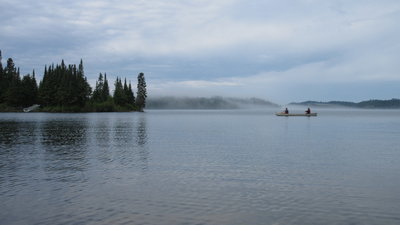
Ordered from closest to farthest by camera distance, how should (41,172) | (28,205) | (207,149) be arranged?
(28,205) → (41,172) → (207,149)

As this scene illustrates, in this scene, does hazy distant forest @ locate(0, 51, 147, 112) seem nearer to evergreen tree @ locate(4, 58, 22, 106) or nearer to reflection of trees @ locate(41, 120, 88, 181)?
evergreen tree @ locate(4, 58, 22, 106)

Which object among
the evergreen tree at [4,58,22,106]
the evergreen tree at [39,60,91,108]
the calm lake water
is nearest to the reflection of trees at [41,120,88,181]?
the calm lake water

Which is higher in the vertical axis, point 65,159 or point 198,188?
point 65,159

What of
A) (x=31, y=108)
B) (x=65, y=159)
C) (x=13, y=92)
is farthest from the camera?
(x=31, y=108)

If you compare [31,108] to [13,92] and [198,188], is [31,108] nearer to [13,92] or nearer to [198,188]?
[13,92]

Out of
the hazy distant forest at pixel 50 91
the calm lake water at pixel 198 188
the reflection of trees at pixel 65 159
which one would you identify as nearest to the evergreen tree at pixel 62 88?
the hazy distant forest at pixel 50 91

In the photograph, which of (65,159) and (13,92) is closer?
(65,159)

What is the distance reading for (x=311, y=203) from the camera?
659 inches

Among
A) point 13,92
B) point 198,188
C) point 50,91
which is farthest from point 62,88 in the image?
point 198,188

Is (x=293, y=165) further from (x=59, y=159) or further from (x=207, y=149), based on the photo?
(x=59, y=159)

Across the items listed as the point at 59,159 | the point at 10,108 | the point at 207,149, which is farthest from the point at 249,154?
the point at 10,108

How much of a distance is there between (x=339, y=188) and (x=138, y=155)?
1828cm

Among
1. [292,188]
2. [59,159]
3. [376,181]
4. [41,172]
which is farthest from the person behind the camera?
[59,159]

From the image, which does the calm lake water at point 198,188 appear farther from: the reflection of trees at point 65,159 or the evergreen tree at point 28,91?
the evergreen tree at point 28,91
